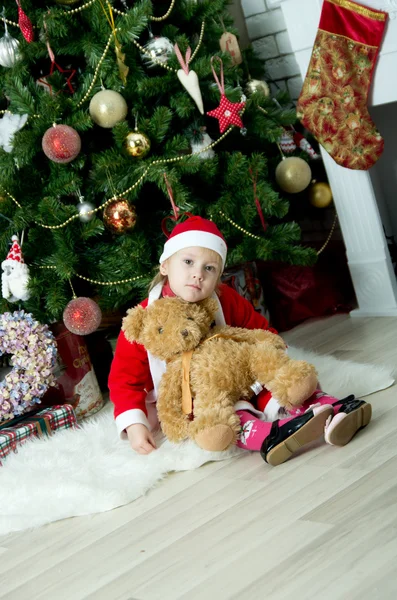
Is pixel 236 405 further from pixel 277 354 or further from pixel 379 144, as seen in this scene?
pixel 379 144

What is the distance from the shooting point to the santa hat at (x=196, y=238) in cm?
197

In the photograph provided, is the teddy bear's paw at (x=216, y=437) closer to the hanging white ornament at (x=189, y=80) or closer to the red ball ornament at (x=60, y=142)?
the red ball ornament at (x=60, y=142)

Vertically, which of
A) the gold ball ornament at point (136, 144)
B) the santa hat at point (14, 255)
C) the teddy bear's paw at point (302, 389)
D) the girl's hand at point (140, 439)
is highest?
the gold ball ornament at point (136, 144)

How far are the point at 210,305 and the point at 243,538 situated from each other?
72 centimetres

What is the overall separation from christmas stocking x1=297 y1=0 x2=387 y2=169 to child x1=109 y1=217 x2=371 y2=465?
912mm

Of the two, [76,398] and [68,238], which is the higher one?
[68,238]

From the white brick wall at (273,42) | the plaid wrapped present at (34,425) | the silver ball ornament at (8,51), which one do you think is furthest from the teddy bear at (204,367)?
the white brick wall at (273,42)

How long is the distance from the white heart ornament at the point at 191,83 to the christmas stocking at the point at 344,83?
472 mm

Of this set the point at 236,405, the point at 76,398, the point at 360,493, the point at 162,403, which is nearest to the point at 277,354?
the point at 236,405

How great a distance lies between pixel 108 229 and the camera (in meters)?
2.57

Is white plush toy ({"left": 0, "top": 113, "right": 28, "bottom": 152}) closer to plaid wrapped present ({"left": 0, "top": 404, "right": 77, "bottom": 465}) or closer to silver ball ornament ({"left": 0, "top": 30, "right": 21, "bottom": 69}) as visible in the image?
silver ball ornament ({"left": 0, "top": 30, "right": 21, "bottom": 69})

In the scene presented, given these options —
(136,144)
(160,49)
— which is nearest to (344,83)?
(160,49)

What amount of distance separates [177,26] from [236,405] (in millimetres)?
1629

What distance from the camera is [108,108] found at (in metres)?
Answer: 2.42
